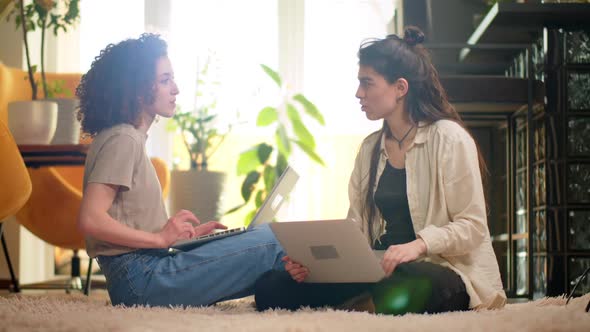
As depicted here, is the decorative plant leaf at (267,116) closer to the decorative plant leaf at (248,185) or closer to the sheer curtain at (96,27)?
the decorative plant leaf at (248,185)

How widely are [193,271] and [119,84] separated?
0.48 m

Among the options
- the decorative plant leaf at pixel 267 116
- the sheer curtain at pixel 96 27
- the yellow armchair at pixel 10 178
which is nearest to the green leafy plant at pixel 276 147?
the decorative plant leaf at pixel 267 116

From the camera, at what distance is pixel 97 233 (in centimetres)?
175

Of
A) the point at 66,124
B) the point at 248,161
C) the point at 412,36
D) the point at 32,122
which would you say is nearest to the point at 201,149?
the point at 248,161

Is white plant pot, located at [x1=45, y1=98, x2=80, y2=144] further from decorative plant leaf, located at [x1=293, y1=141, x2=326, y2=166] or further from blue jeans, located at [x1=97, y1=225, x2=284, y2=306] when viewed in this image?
decorative plant leaf, located at [x1=293, y1=141, x2=326, y2=166]

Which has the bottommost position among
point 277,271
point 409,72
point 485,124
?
point 277,271

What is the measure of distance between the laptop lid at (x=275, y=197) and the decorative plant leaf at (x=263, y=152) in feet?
7.91

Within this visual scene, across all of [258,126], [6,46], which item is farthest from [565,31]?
[6,46]

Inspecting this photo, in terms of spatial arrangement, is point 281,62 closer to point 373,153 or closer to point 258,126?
point 258,126

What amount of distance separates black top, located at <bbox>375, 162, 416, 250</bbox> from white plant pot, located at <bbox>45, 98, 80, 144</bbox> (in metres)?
1.51

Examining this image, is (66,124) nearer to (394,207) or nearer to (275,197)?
(275,197)

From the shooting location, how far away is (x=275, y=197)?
6.62ft

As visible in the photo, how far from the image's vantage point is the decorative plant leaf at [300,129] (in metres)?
4.61

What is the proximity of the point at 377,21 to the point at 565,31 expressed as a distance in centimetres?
184
